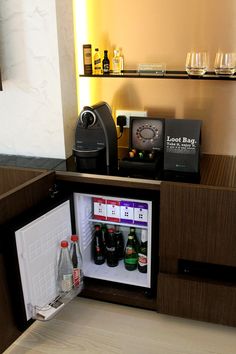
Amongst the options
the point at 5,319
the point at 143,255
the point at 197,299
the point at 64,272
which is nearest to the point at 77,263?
the point at 64,272

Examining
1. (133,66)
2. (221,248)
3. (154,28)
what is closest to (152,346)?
(221,248)

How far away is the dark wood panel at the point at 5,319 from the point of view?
5.05ft

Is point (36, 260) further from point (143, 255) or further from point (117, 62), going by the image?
point (117, 62)

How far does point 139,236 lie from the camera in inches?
86.3

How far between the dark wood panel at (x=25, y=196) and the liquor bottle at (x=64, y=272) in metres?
0.28

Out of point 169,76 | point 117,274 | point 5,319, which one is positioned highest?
point 169,76

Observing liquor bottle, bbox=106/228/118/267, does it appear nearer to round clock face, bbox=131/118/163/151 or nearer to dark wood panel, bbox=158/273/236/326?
dark wood panel, bbox=158/273/236/326

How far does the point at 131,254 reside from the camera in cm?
210

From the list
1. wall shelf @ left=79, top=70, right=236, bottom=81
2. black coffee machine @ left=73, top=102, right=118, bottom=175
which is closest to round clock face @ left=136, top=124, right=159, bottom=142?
black coffee machine @ left=73, top=102, right=118, bottom=175

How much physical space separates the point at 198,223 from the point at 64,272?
66 centimetres

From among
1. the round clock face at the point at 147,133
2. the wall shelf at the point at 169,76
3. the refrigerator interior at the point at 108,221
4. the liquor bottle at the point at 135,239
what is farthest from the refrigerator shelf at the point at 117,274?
the wall shelf at the point at 169,76

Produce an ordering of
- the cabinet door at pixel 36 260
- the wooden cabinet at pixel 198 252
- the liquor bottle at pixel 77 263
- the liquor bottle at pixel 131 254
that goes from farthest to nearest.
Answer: the liquor bottle at pixel 131 254, the liquor bottle at pixel 77 263, the wooden cabinet at pixel 198 252, the cabinet door at pixel 36 260

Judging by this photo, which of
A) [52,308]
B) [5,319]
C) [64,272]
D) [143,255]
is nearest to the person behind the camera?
[5,319]

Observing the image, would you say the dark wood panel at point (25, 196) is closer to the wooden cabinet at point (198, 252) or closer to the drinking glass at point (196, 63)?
the wooden cabinet at point (198, 252)
